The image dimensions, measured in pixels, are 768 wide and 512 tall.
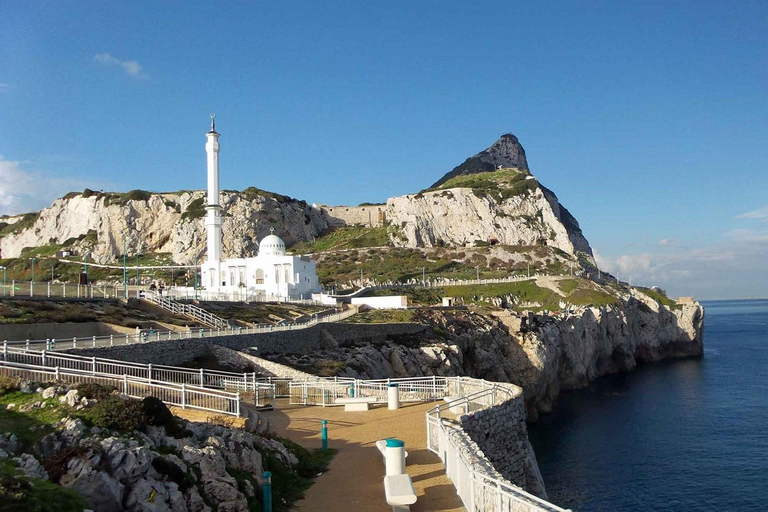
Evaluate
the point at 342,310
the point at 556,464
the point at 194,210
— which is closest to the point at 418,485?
the point at 556,464

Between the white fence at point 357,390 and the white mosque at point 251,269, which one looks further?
the white mosque at point 251,269

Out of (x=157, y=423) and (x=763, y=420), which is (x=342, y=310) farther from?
(x=157, y=423)

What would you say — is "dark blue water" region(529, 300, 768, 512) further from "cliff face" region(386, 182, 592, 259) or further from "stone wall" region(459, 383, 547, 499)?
"cliff face" region(386, 182, 592, 259)

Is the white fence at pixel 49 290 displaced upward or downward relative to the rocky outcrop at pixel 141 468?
upward

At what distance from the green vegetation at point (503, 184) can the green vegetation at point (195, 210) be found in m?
63.9

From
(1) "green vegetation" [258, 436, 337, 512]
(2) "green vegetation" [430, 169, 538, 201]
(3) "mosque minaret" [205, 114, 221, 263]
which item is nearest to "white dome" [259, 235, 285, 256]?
(3) "mosque minaret" [205, 114, 221, 263]

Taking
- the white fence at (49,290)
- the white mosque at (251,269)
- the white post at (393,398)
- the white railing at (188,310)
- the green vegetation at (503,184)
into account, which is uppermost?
the green vegetation at (503,184)

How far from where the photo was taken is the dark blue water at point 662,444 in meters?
29.6

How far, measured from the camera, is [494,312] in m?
62.5

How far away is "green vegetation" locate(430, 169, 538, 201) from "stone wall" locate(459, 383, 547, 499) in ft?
416

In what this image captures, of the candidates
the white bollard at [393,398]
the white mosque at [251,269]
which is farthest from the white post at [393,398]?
the white mosque at [251,269]

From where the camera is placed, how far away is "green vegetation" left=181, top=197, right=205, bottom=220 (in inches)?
4913

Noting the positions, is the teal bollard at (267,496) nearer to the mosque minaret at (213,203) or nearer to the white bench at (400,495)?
the white bench at (400,495)

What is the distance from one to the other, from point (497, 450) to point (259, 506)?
8.24 metres
